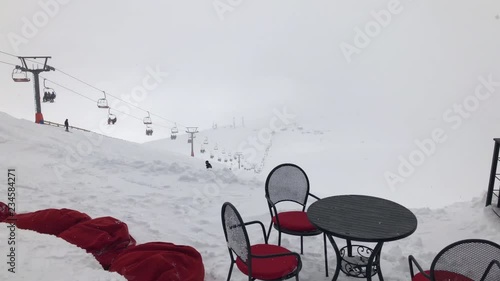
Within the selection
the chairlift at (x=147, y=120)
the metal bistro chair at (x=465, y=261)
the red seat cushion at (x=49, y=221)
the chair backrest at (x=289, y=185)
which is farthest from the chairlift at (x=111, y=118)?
the metal bistro chair at (x=465, y=261)

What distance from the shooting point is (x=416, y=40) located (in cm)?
2405

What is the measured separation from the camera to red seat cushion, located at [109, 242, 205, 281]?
2.53 m

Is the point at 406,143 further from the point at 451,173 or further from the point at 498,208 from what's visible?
the point at 498,208

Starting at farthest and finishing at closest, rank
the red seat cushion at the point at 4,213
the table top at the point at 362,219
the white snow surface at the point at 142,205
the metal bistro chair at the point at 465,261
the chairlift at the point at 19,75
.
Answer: the chairlift at the point at 19,75
the red seat cushion at the point at 4,213
the white snow surface at the point at 142,205
the table top at the point at 362,219
the metal bistro chair at the point at 465,261

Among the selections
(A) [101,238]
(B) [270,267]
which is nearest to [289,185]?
(B) [270,267]

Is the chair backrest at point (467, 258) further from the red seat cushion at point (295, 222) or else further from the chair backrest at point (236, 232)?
the chair backrest at point (236, 232)

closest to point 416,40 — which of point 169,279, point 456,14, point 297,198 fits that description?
point 456,14

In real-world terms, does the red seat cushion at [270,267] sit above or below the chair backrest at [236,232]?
below

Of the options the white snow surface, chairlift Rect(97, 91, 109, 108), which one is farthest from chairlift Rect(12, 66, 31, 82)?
chairlift Rect(97, 91, 109, 108)

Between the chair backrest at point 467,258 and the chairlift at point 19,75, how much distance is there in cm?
1236

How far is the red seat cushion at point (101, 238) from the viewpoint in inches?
117

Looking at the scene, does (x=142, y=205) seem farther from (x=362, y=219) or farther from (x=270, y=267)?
(x=362, y=219)

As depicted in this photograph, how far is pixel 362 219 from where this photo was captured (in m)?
2.71

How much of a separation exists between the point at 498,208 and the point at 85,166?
740 cm
